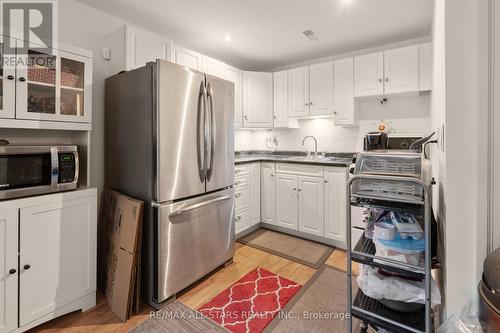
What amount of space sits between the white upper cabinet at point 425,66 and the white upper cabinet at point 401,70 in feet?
0.12

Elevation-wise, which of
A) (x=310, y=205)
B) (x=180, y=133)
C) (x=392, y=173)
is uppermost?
(x=180, y=133)

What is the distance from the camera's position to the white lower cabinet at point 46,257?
1.47m

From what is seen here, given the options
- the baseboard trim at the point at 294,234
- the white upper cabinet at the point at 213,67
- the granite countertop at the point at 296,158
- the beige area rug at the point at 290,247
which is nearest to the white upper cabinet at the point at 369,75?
the granite countertop at the point at 296,158

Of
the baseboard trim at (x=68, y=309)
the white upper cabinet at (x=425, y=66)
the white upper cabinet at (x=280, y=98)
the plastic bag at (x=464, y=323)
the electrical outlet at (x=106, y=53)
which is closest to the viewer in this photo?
the plastic bag at (x=464, y=323)

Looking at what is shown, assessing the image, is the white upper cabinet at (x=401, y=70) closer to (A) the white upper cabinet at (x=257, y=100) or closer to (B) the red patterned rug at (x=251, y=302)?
(A) the white upper cabinet at (x=257, y=100)

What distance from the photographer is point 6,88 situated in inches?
58.8

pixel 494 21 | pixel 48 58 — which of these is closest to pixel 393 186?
pixel 494 21

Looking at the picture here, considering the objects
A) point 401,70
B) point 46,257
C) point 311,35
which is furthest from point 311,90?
point 46,257

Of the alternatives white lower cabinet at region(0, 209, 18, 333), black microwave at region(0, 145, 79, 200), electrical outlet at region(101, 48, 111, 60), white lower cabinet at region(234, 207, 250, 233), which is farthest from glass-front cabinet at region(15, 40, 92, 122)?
white lower cabinet at region(234, 207, 250, 233)

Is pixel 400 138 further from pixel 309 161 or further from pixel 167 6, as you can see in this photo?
pixel 167 6

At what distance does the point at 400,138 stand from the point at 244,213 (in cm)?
209

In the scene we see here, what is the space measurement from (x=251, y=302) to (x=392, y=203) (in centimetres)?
136

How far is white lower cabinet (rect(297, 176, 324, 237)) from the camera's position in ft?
9.82

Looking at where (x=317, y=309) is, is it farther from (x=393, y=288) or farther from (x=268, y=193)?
(x=268, y=193)
